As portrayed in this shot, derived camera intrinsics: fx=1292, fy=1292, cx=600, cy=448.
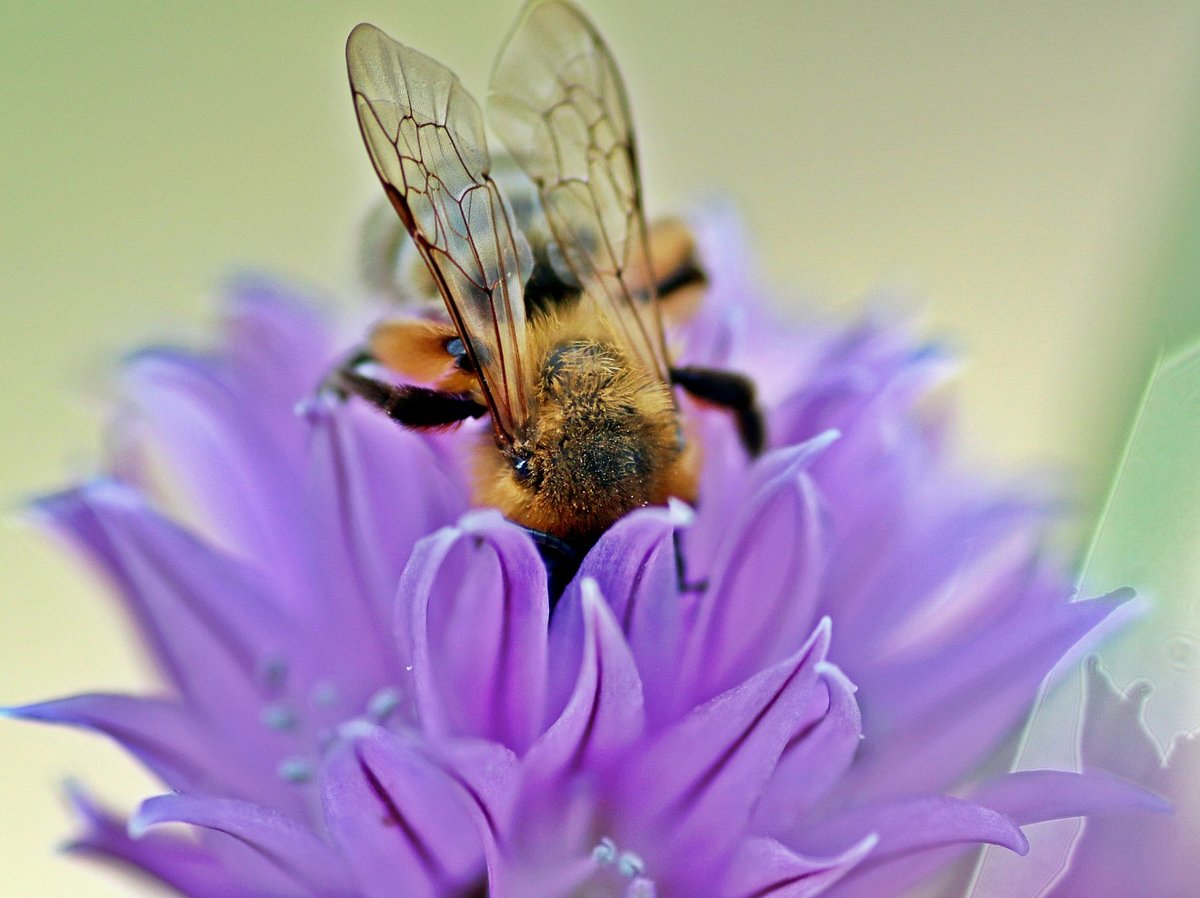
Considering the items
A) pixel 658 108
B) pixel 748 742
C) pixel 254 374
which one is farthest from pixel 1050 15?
pixel 748 742

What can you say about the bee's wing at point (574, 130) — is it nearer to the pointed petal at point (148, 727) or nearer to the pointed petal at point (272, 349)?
the pointed petal at point (272, 349)

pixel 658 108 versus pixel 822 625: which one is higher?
pixel 658 108

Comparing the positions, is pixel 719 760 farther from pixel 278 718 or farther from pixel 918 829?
pixel 278 718

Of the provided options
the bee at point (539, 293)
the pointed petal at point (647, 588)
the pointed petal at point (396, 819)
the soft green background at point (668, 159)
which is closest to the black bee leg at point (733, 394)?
the bee at point (539, 293)

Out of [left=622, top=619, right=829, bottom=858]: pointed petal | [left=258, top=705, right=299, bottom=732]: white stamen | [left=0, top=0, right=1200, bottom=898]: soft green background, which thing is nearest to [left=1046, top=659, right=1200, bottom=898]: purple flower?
[left=622, top=619, right=829, bottom=858]: pointed petal

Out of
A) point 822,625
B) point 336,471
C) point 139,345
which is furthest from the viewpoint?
point 139,345

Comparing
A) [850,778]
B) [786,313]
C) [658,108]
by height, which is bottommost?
[850,778]

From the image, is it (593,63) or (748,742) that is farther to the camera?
(593,63)

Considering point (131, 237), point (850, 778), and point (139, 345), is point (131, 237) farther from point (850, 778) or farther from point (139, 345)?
point (850, 778)

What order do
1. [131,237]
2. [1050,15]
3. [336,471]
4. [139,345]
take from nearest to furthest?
[336,471], [139,345], [131,237], [1050,15]
